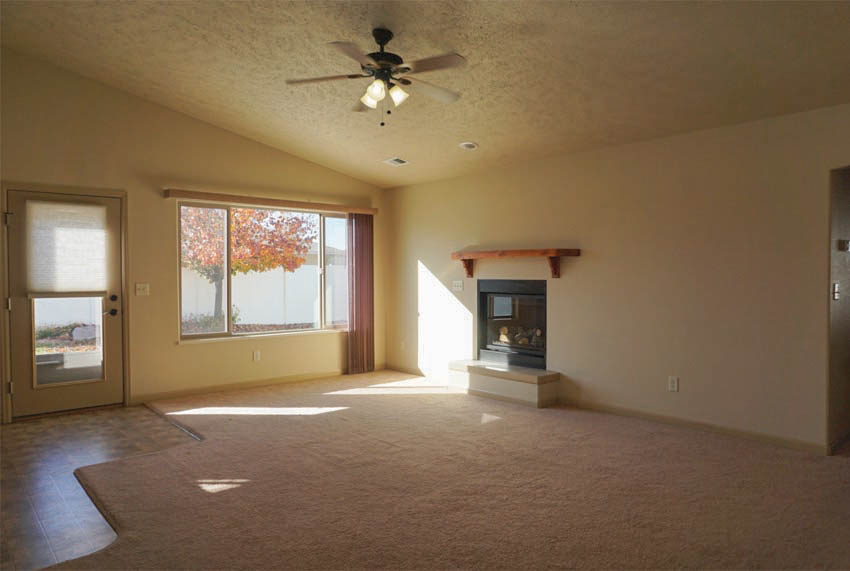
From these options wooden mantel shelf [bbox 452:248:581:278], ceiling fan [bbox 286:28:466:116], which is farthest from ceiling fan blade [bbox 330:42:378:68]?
wooden mantel shelf [bbox 452:248:581:278]

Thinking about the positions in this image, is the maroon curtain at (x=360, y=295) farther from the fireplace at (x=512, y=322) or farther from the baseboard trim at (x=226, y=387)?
the fireplace at (x=512, y=322)

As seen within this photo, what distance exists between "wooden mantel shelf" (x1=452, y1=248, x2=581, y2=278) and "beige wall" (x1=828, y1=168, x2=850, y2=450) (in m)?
2.03

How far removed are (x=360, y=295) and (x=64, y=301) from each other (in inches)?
129

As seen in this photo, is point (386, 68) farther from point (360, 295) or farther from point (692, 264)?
point (360, 295)

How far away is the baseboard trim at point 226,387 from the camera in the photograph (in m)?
5.66

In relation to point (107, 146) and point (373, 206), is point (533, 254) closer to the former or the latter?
point (373, 206)

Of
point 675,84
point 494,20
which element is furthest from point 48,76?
point 675,84

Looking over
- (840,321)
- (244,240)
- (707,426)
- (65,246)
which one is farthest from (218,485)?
(840,321)

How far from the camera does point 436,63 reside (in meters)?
3.16

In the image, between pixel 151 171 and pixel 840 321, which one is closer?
pixel 840 321

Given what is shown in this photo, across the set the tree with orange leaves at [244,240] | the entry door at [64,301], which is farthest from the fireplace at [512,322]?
the entry door at [64,301]

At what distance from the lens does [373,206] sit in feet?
24.7

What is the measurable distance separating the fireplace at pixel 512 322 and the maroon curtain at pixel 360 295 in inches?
66.3

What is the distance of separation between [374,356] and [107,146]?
398 cm
